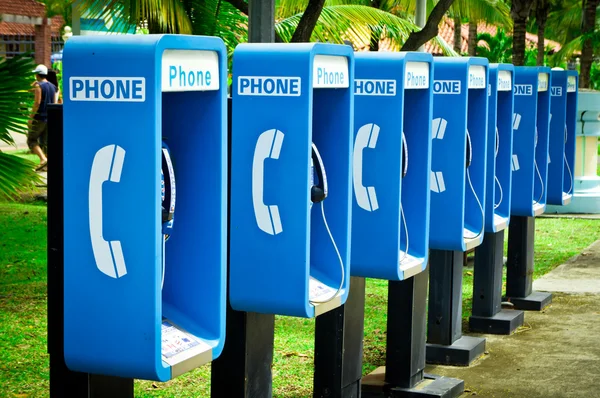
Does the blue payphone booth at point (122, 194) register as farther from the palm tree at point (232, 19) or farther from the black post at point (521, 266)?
the black post at point (521, 266)

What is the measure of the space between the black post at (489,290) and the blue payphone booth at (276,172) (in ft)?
9.73

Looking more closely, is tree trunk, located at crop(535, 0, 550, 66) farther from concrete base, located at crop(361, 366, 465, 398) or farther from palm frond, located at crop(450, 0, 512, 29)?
concrete base, located at crop(361, 366, 465, 398)

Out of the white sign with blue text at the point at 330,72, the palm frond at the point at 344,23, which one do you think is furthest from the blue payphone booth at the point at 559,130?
the white sign with blue text at the point at 330,72

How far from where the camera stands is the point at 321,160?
388cm

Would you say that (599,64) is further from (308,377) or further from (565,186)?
(308,377)

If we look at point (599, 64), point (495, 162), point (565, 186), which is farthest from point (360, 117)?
point (599, 64)

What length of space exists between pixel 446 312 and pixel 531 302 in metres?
1.72

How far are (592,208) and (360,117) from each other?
899 cm

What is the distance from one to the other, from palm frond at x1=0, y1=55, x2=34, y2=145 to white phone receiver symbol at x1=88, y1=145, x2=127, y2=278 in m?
3.72

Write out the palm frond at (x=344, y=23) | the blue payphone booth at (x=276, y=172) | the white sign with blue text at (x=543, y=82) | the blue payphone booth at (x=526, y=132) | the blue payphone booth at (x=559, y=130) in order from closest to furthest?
1. the blue payphone booth at (x=276, y=172)
2. the blue payphone booth at (x=526, y=132)
3. the white sign with blue text at (x=543, y=82)
4. the blue payphone booth at (x=559, y=130)
5. the palm frond at (x=344, y=23)

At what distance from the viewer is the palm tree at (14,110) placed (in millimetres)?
6441

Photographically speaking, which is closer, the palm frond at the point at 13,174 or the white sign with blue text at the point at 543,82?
the palm frond at the point at 13,174

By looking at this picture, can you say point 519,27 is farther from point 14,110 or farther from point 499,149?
point 14,110

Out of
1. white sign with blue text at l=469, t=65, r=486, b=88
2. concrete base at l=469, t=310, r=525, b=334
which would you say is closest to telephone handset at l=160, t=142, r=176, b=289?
white sign with blue text at l=469, t=65, r=486, b=88
